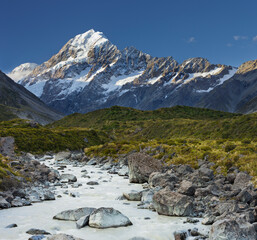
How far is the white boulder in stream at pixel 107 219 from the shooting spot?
48.5 feet

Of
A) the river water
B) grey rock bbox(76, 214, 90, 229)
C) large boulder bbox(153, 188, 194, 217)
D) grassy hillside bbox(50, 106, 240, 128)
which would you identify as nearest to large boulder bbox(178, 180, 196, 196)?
large boulder bbox(153, 188, 194, 217)

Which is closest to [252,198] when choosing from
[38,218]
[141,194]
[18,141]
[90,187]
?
[141,194]

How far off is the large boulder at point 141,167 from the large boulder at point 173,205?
12.5 m

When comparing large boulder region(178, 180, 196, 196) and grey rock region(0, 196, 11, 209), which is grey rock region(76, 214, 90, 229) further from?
large boulder region(178, 180, 196, 196)

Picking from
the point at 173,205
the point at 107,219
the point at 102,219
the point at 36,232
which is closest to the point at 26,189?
the point at 36,232

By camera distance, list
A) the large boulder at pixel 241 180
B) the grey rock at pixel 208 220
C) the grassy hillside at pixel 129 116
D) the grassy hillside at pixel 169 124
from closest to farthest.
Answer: the grey rock at pixel 208 220, the large boulder at pixel 241 180, the grassy hillside at pixel 169 124, the grassy hillside at pixel 129 116

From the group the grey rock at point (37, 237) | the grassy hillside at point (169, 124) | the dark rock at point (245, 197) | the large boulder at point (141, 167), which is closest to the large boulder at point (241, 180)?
the dark rock at point (245, 197)

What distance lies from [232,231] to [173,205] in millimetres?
5238

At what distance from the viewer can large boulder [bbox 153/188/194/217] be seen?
648 inches

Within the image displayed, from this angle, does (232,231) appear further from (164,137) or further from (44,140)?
(164,137)

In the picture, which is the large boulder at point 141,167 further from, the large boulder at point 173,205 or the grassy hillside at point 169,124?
the grassy hillside at point 169,124

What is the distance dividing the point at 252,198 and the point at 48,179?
20.7m

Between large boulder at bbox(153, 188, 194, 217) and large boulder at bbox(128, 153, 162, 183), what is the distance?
12493 mm

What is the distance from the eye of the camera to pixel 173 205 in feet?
54.7
